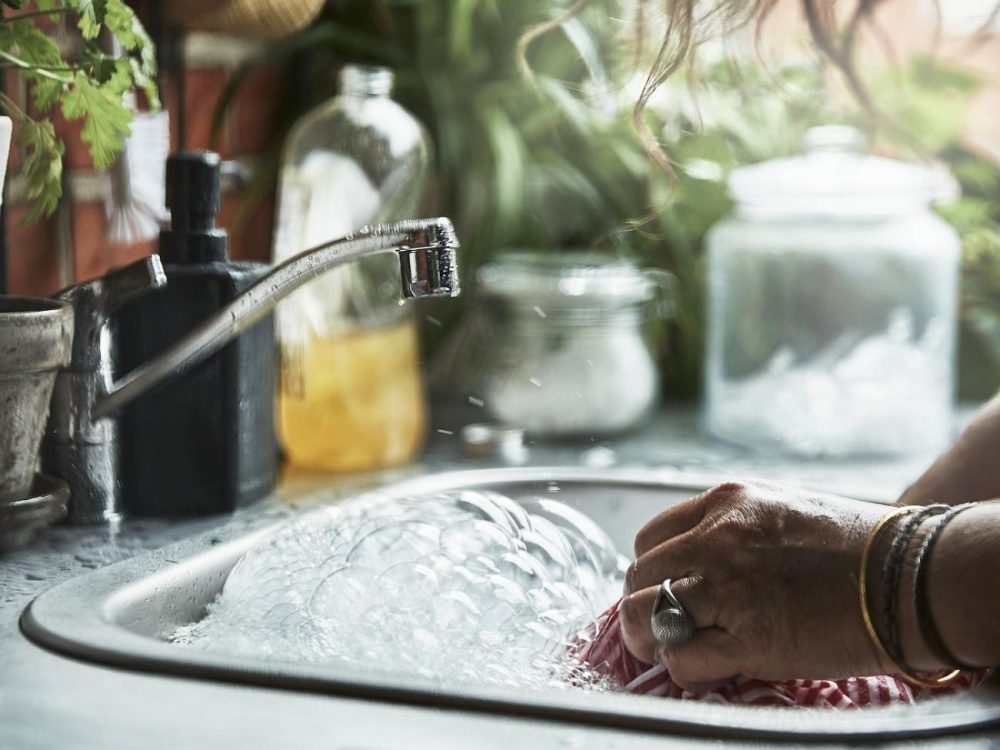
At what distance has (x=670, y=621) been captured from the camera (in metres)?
0.72

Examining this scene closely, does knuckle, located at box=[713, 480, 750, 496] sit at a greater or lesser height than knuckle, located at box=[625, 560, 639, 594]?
greater

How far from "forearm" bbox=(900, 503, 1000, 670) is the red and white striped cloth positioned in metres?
0.07

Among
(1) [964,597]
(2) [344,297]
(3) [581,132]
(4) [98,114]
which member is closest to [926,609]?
(1) [964,597]

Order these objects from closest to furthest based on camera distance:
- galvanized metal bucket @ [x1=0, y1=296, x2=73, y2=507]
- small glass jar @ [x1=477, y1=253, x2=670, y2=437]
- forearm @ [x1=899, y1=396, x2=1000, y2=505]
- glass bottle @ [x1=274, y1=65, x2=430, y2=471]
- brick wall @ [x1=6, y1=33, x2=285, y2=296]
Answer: galvanized metal bucket @ [x1=0, y1=296, x2=73, y2=507]
forearm @ [x1=899, y1=396, x2=1000, y2=505]
brick wall @ [x1=6, y1=33, x2=285, y2=296]
glass bottle @ [x1=274, y1=65, x2=430, y2=471]
small glass jar @ [x1=477, y1=253, x2=670, y2=437]

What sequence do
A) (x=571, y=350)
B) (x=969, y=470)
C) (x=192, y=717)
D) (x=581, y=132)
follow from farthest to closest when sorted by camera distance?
(x=581, y=132), (x=571, y=350), (x=969, y=470), (x=192, y=717)

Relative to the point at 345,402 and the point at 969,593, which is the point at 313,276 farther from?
the point at 969,593

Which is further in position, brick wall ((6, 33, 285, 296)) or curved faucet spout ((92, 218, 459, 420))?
brick wall ((6, 33, 285, 296))

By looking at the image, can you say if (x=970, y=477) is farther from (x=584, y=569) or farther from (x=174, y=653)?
(x=174, y=653)

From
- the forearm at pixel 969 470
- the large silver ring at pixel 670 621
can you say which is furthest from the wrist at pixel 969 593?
the forearm at pixel 969 470

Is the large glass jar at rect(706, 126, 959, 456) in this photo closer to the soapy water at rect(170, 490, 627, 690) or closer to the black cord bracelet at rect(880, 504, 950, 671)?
the soapy water at rect(170, 490, 627, 690)

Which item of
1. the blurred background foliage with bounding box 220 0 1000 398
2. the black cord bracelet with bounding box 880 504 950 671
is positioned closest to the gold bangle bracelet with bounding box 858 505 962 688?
the black cord bracelet with bounding box 880 504 950 671

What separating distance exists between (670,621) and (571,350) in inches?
25.1

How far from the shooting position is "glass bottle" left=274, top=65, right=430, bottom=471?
47.1 inches

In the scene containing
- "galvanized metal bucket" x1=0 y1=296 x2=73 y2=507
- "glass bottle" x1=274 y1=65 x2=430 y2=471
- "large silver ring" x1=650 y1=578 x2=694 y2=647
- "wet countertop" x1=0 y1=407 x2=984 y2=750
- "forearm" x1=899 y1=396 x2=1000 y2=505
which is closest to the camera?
"wet countertop" x1=0 y1=407 x2=984 y2=750
